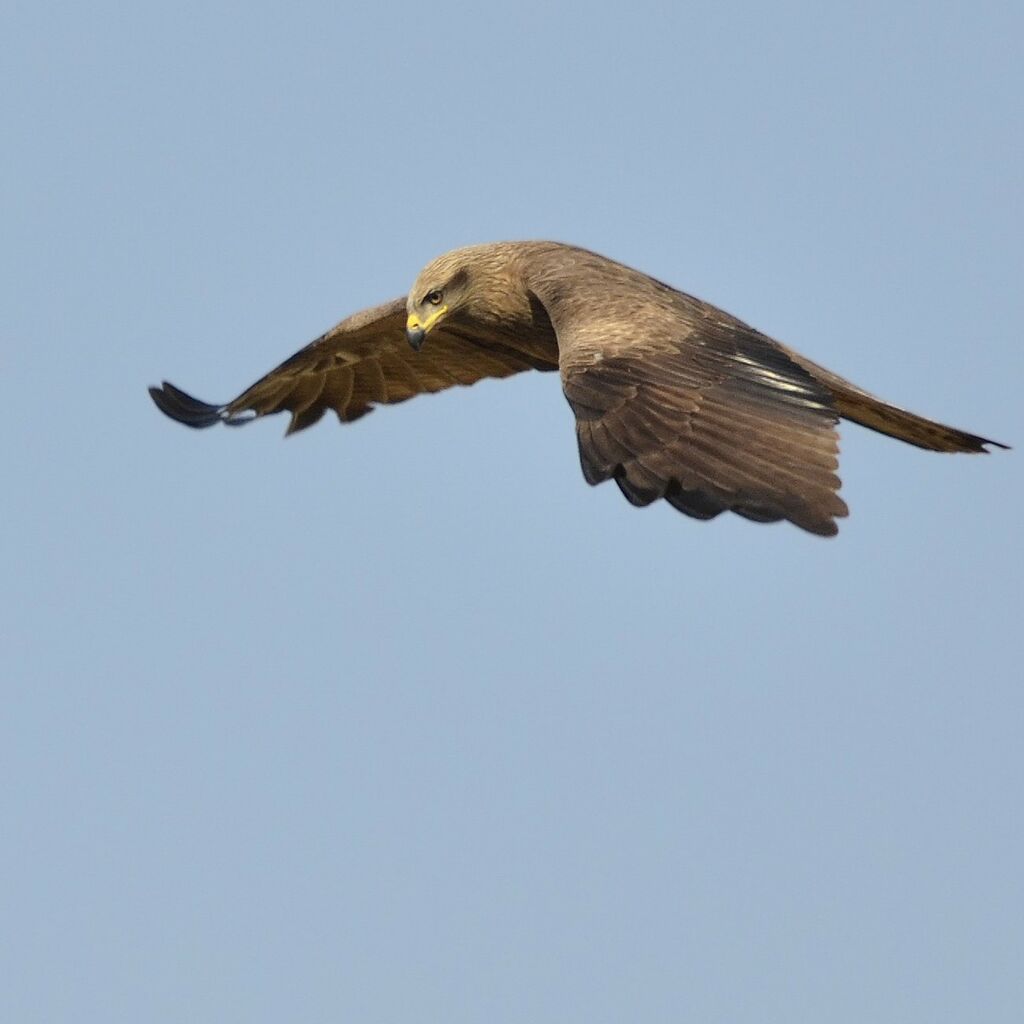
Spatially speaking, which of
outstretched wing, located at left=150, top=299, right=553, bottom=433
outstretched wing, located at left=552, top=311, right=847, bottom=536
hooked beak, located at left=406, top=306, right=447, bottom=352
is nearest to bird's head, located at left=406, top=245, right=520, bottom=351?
hooked beak, located at left=406, top=306, right=447, bottom=352

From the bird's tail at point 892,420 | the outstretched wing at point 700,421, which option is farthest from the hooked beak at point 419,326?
the bird's tail at point 892,420

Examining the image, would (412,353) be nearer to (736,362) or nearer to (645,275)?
(645,275)

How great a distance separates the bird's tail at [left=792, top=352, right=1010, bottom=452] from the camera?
13.2m

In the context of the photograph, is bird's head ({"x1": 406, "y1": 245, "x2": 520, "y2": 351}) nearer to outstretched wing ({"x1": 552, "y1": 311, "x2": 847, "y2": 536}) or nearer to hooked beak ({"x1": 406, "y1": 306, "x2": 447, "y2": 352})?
hooked beak ({"x1": 406, "y1": 306, "x2": 447, "y2": 352})

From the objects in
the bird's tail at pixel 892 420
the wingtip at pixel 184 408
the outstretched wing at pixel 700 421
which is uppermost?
the wingtip at pixel 184 408

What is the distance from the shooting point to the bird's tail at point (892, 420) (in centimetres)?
1323

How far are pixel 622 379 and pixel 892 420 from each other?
2.19m

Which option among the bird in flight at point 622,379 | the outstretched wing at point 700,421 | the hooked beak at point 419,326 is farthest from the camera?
the hooked beak at point 419,326

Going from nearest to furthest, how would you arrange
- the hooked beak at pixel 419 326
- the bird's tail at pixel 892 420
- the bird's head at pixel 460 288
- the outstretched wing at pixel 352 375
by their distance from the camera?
1. the bird's tail at pixel 892 420
2. the hooked beak at pixel 419 326
3. the bird's head at pixel 460 288
4. the outstretched wing at pixel 352 375

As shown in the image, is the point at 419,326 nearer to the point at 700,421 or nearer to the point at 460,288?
the point at 460,288

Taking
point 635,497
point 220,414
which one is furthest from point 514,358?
point 635,497

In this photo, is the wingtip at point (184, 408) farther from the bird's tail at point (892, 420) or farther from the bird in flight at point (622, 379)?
the bird's tail at point (892, 420)

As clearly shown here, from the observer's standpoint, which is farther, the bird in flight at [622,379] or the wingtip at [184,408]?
the wingtip at [184,408]

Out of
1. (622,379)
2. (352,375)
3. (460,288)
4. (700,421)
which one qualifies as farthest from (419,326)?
(700,421)
